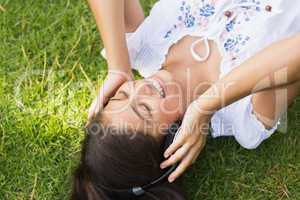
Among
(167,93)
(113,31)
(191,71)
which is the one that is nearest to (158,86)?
(167,93)

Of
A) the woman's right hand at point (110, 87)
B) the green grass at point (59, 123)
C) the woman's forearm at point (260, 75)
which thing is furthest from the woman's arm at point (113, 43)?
the woman's forearm at point (260, 75)

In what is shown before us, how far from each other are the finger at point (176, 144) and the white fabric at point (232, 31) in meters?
0.26

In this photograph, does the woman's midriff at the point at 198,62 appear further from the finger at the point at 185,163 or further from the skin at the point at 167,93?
the finger at the point at 185,163

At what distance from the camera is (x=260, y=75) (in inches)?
56.8

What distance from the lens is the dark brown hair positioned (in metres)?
1.53

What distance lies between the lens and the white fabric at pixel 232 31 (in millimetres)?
1691

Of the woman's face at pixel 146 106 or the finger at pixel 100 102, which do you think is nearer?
the woman's face at pixel 146 106

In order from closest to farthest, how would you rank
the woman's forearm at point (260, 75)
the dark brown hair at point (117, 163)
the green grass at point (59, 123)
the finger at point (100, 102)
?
the woman's forearm at point (260, 75), the dark brown hair at point (117, 163), the finger at point (100, 102), the green grass at point (59, 123)

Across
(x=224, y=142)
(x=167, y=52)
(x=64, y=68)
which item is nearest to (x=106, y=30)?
(x=167, y=52)

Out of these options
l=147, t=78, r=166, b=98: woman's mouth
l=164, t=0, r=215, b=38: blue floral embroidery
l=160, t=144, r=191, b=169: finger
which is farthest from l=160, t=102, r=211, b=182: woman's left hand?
l=164, t=0, r=215, b=38: blue floral embroidery

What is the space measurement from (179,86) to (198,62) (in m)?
0.10

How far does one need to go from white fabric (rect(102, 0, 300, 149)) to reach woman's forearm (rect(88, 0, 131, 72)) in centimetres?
12

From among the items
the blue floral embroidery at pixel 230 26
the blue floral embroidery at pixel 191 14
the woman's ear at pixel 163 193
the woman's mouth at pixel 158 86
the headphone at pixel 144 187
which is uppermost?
the blue floral embroidery at pixel 191 14

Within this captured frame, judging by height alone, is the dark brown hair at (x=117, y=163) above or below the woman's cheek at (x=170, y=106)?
below
